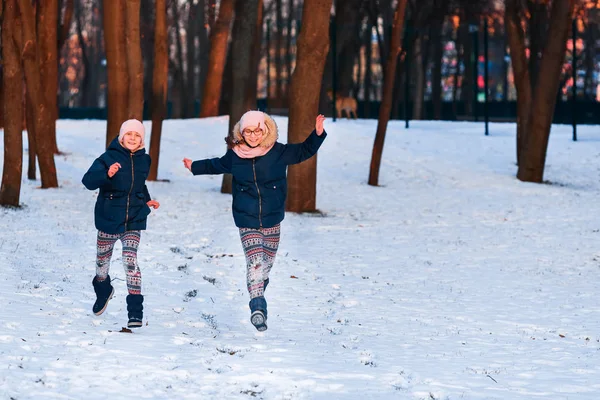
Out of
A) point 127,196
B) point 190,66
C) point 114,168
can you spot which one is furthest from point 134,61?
point 190,66

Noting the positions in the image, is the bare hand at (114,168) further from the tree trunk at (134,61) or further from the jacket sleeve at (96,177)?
the tree trunk at (134,61)

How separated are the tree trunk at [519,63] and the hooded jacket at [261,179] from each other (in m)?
17.7

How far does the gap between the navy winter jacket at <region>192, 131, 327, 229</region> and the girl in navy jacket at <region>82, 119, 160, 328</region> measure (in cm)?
46

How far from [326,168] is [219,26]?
24.1ft

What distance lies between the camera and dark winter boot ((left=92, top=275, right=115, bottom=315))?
8828 millimetres

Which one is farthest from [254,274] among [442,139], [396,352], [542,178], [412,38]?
[412,38]

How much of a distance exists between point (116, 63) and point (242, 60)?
264 cm

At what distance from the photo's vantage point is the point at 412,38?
32.7 metres

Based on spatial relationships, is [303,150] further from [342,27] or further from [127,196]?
[342,27]

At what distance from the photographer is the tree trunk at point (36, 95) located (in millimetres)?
18031

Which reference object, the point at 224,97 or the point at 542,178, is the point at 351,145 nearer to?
the point at 542,178

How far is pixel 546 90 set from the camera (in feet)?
77.8

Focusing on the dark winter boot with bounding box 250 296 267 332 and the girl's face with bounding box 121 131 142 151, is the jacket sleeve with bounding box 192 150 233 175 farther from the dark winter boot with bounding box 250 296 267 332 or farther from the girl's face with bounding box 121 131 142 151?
the dark winter boot with bounding box 250 296 267 332

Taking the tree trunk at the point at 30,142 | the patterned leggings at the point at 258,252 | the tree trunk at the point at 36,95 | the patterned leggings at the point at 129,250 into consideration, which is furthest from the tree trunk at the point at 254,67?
the patterned leggings at the point at 258,252
